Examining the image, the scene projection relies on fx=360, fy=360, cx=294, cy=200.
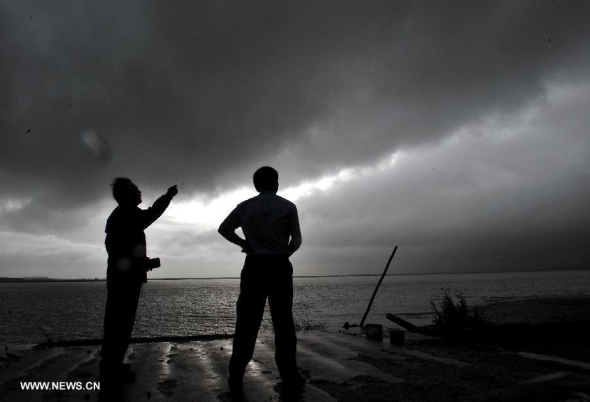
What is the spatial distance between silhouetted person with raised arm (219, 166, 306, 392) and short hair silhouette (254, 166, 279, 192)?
Result: 0.31 meters

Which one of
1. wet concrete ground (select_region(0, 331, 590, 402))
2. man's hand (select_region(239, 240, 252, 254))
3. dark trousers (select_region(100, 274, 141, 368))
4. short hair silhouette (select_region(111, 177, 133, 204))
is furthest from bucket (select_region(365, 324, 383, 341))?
short hair silhouette (select_region(111, 177, 133, 204))

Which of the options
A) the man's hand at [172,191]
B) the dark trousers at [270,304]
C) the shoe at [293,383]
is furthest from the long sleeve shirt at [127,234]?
the shoe at [293,383]

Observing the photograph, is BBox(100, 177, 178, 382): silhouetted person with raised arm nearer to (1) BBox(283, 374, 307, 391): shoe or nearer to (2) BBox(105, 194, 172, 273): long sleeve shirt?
(2) BBox(105, 194, 172, 273): long sleeve shirt

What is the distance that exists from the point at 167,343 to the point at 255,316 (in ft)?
16.1

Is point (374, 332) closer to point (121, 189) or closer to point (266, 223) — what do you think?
point (266, 223)

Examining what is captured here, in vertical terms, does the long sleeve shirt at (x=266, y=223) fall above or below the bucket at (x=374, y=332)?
above

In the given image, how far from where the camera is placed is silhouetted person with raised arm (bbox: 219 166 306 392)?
3.90 meters

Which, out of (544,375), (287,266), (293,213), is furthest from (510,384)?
(293,213)

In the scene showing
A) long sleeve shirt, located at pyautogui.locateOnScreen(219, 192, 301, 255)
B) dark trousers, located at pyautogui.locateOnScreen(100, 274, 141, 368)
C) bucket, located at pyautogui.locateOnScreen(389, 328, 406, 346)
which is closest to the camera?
long sleeve shirt, located at pyautogui.locateOnScreen(219, 192, 301, 255)

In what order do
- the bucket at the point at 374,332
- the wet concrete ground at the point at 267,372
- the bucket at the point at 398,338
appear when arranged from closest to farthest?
the wet concrete ground at the point at 267,372
the bucket at the point at 398,338
the bucket at the point at 374,332

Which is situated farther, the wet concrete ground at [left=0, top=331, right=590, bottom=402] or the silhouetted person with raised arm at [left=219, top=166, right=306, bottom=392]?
the silhouetted person with raised arm at [left=219, top=166, right=306, bottom=392]

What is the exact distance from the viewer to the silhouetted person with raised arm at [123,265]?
169 inches

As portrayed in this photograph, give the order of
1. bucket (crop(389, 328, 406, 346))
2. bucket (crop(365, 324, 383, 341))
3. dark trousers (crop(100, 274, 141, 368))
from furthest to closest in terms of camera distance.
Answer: bucket (crop(365, 324, 383, 341))
bucket (crop(389, 328, 406, 346))
dark trousers (crop(100, 274, 141, 368))

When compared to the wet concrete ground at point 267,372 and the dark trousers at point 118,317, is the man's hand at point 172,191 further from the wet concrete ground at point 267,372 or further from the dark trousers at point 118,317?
the wet concrete ground at point 267,372
